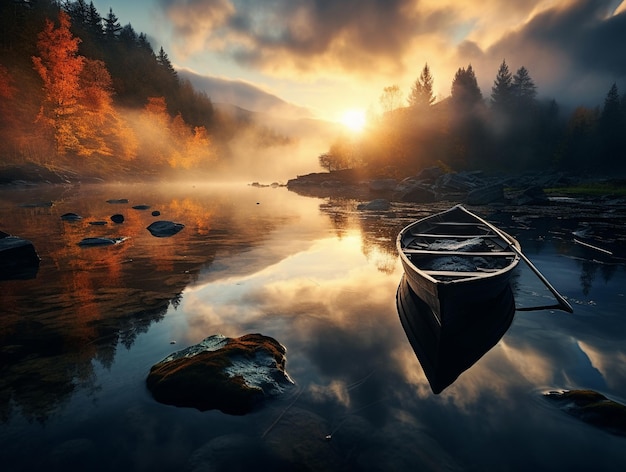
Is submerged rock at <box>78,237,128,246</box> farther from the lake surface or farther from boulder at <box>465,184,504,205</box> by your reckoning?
boulder at <box>465,184,504,205</box>

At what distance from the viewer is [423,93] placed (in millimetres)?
92625

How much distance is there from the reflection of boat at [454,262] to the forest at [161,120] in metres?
56.1

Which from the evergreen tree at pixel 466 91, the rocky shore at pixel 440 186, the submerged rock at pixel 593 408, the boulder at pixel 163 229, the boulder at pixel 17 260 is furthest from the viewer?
the evergreen tree at pixel 466 91

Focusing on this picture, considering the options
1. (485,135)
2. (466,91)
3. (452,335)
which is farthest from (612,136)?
(452,335)

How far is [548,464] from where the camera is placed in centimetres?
396

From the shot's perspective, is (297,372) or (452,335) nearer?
(297,372)

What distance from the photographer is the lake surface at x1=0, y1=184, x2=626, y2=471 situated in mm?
4066

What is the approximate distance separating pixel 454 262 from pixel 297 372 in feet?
18.8

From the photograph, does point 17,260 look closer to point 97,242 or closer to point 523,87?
point 97,242

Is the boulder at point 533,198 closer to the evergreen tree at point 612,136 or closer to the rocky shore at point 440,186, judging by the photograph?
the rocky shore at point 440,186

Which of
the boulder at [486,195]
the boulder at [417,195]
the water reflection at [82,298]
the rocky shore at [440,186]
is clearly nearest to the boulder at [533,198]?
the rocky shore at [440,186]

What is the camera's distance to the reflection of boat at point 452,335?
5.87 metres

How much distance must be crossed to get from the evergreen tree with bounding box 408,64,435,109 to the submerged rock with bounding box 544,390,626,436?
97.4m

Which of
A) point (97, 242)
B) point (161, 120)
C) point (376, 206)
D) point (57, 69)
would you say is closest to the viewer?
point (97, 242)
